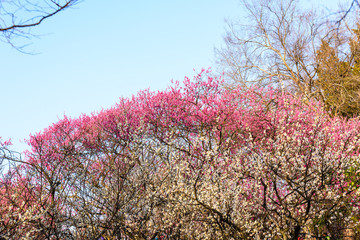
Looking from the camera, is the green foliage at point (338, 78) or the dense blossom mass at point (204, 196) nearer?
the dense blossom mass at point (204, 196)

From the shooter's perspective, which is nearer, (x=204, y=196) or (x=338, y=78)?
(x=204, y=196)

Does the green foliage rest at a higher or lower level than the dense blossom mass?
higher

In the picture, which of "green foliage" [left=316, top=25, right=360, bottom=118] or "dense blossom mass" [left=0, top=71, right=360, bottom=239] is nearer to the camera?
"dense blossom mass" [left=0, top=71, right=360, bottom=239]

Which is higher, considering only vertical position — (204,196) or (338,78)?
(338,78)

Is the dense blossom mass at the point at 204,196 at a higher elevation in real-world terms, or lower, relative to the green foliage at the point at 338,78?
lower

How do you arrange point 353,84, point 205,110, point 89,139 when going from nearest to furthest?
point 205,110 < point 89,139 < point 353,84

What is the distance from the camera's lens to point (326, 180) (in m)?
5.39

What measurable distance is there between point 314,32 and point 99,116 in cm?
1155

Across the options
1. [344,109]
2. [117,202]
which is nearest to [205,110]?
[117,202]

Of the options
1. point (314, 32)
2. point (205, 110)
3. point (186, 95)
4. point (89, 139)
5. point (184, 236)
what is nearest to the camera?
point (184, 236)

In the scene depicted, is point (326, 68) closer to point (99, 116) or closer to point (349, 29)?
point (349, 29)

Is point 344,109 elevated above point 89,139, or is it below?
above

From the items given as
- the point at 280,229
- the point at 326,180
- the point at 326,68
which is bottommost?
the point at 280,229

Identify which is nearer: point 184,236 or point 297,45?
point 184,236
